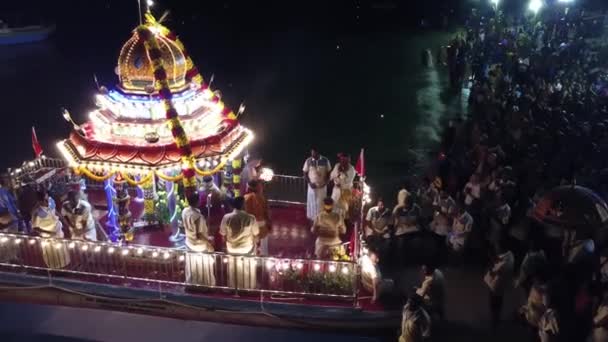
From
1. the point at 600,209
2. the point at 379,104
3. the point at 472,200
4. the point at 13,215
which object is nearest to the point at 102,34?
the point at 379,104

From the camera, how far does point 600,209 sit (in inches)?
324

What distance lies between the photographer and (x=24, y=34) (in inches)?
1569

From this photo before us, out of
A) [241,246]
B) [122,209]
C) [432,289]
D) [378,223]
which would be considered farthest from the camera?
[378,223]

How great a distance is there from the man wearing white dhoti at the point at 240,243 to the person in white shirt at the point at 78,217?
261 cm

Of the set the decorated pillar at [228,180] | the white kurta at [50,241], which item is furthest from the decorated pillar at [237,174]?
the white kurta at [50,241]

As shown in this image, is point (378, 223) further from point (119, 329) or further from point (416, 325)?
point (119, 329)

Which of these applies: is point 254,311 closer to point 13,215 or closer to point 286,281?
point 286,281

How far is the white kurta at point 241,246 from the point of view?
28.1 feet

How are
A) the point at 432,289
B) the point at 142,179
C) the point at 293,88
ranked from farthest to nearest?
the point at 293,88 < the point at 142,179 < the point at 432,289

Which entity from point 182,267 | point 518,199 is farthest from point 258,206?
point 518,199

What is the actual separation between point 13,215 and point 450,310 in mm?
8024

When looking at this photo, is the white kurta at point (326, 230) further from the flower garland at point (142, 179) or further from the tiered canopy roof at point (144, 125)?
the flower garland at point (142, 179)

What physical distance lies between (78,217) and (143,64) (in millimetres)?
2833

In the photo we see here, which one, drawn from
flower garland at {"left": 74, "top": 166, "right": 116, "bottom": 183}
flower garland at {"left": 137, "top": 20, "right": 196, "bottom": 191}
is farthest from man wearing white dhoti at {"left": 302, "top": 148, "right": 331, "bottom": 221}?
flower garland at {"left": 74, "top": 166, "right": 116, "bottom": 183}
